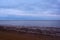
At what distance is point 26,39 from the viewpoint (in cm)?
604

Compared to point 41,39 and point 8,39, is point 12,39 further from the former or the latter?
point 41,39

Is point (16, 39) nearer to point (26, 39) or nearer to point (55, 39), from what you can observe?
point (26, 39)

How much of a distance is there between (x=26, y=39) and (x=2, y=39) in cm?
103

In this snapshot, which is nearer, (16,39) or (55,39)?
(16,39)

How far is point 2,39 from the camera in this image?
5863 mm

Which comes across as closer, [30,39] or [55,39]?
[30,39]

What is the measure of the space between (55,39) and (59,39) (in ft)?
0.75

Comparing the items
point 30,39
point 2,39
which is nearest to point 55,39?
point 30,39

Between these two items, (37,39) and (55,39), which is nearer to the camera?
(37,39)

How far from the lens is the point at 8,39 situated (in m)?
5.89

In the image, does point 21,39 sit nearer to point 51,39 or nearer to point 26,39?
point 26,39

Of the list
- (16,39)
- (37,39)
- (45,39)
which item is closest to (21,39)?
(16,39)

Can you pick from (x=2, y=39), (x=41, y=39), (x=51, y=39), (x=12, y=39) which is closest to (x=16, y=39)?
(x=12, y=39)

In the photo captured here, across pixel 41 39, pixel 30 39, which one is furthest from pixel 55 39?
pixel 30 39
